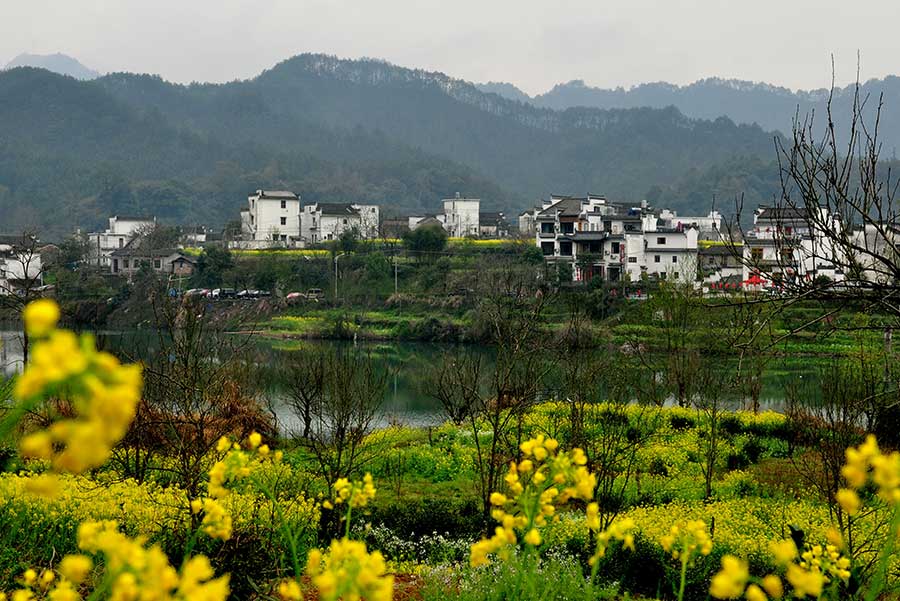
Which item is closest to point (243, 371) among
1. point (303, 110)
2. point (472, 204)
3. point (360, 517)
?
point (360, 517)

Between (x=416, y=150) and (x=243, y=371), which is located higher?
(x=416, y=150)

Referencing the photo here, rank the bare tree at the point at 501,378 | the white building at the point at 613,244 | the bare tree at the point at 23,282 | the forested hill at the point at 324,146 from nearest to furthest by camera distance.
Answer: the bare tree at the point at 501,378 → the bare tree at the point at 23,282 → the white building at the point at 613,244 → the forested hill at the point at 324,146

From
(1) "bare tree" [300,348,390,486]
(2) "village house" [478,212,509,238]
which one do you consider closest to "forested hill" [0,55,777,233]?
(2) "village house" [478,212,509,238]

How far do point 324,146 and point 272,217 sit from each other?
249ft

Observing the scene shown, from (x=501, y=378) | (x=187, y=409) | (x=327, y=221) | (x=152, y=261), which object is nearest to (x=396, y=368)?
(x=501, y=378)

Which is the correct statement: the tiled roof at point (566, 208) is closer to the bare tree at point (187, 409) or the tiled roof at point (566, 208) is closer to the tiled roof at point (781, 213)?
the bare tree at point (187, 409)

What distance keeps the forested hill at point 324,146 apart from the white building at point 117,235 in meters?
21.5

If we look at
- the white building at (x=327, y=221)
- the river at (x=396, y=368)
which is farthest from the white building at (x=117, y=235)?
the river at (x=396, y=368)

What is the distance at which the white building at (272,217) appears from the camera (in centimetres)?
7169

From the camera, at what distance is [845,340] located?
1531 inches

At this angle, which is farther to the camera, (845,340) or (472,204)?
(472,204)

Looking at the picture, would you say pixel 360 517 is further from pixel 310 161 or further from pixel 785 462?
pixel 310 161

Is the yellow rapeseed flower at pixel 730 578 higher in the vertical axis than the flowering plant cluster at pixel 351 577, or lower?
higher

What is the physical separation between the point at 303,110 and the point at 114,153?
180ft
